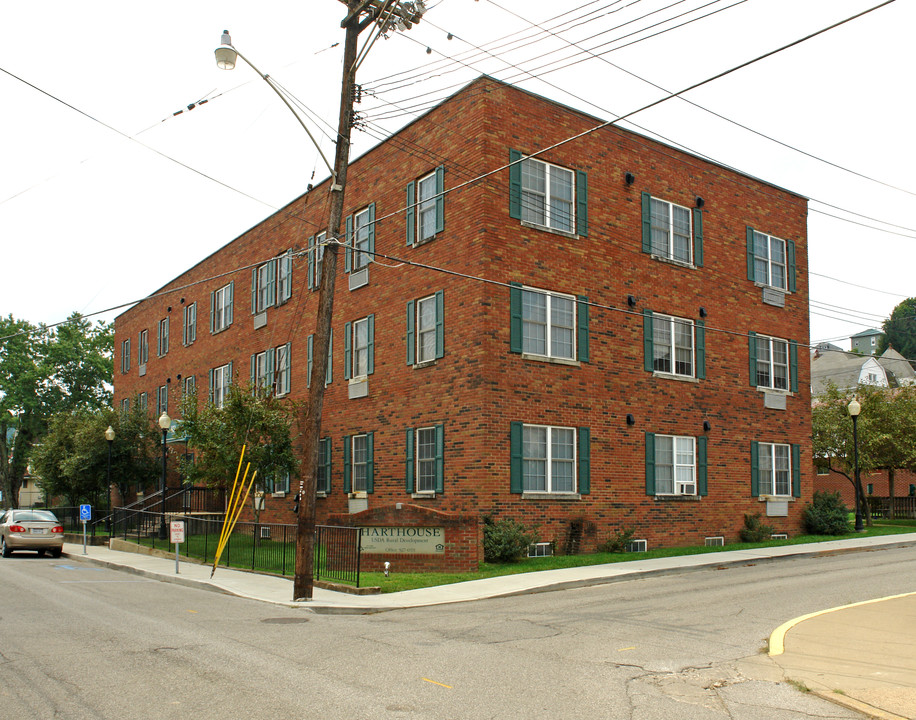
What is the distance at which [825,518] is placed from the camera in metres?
28.5

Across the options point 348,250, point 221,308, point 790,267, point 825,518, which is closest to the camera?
point 348,250

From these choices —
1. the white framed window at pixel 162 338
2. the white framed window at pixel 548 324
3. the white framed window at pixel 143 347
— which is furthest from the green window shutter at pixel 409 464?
the white framed window at pixel 143 347

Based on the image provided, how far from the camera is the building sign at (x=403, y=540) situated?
19.3 meters

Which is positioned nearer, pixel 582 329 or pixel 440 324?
pixel 440 324

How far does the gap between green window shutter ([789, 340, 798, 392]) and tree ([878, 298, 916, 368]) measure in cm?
7708

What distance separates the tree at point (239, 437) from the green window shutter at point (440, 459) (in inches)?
242

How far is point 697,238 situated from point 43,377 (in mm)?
53440

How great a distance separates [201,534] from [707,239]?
17.4 meters

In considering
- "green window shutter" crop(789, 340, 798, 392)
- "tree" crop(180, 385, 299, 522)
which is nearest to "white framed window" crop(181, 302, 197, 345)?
"tree" crop(180, 385, 299, 522)

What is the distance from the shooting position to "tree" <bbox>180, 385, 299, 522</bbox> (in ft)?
85.5

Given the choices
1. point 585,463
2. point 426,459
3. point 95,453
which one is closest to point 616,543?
point 585,463

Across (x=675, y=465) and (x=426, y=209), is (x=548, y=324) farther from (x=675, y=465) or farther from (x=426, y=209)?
(x=675, y=465)

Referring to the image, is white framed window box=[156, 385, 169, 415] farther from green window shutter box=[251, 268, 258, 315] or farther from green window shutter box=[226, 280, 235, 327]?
green window shutter box=[251, 268, 258, 315]

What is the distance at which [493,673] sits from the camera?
907cm
